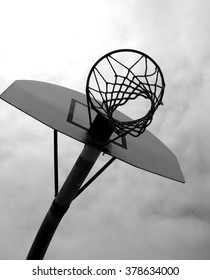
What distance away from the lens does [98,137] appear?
17.2 feet

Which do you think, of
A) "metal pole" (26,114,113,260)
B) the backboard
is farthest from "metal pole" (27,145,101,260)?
the backboard

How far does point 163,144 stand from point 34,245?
307 cm

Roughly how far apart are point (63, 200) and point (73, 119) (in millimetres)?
1367

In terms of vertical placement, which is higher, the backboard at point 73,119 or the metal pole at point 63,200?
the backboard at point 73,119

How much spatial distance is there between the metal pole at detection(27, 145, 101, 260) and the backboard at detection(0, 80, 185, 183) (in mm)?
283

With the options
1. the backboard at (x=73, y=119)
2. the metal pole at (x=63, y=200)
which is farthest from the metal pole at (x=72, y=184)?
the backboard at (x=73, y=119)

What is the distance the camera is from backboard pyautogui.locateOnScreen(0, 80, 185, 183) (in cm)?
503

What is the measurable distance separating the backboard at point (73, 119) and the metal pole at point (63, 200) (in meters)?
0.28

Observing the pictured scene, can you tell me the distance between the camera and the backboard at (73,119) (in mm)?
5031

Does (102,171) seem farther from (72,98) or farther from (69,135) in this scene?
(72,98)

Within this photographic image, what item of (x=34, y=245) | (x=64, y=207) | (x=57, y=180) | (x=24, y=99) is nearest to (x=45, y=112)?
(x=24, y=99)

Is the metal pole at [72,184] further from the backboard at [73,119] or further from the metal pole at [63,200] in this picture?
the backboard at [73,119]

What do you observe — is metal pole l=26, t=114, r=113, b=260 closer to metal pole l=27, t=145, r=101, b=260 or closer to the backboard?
metal pole l=27, t=145, r=101, b=260
